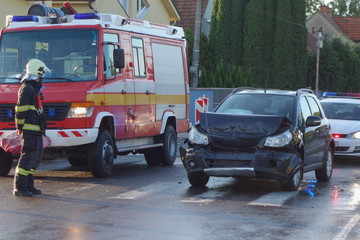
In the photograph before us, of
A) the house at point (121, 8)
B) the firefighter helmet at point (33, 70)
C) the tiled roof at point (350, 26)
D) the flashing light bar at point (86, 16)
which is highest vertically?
the tiled roof at point (350, 26)

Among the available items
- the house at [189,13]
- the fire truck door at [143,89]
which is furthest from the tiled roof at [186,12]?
the fire truck door at [143,89]

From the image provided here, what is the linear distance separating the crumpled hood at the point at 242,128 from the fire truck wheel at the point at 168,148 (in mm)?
4073

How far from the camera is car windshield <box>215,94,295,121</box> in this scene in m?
13.1

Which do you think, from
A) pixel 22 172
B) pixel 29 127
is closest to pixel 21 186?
pixel 22 172

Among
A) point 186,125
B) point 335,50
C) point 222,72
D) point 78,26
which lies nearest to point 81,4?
point 222,72

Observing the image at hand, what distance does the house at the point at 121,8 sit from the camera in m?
27.9

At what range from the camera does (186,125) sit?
58.7ft

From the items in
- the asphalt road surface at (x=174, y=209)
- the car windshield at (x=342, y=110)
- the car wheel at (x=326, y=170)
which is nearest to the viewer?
the asphalt road surface at (x=174, y=209)

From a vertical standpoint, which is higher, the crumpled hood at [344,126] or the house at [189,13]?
the house at [189,13]

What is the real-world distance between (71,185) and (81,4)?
688 inches

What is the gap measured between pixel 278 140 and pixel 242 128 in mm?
578

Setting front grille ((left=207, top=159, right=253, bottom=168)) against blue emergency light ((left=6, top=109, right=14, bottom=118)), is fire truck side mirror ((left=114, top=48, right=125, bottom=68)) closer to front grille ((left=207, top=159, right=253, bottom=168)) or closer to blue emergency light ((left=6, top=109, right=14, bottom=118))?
blue emergency light ((left=6, top=109, right=14, bottom=118))

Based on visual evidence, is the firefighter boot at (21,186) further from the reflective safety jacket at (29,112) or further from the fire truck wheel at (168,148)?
the fire truck wheel at (168,148)

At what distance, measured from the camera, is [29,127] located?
11.6 metres
